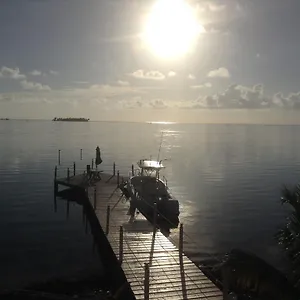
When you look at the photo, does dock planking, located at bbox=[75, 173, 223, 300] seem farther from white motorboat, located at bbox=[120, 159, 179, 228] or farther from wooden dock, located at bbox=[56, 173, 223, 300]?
white motorboat, located at bbox=[120, 159, 179, 228]

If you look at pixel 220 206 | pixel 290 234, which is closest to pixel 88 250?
pixel 290 234

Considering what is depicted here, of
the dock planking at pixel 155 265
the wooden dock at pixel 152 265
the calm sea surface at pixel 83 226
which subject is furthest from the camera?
the calm sea surface at pixel 83 226

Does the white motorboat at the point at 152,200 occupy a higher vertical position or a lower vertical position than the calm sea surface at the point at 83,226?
higher

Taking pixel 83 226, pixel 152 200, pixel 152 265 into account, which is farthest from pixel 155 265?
pixel 152 200

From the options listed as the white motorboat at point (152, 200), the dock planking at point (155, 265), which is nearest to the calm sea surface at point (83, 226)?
the white motorboat at point (152, 200)

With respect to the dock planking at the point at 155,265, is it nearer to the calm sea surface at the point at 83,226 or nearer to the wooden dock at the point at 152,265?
the wooden dock at the point at 152,265

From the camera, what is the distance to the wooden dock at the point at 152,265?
13344mm

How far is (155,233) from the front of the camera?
820 inches

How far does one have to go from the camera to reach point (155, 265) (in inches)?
625

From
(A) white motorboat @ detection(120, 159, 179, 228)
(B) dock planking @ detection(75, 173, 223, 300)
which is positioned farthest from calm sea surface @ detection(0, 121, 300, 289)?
(B) dock planking @ detection(75, 173, 223, 300)

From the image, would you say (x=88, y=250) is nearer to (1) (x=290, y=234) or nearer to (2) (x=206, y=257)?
(2) (x=206, y=257)

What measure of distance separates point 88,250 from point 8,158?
2093 inches

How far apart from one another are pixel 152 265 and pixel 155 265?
0.13 m

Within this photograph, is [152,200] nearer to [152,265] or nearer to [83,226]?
[83,226]
